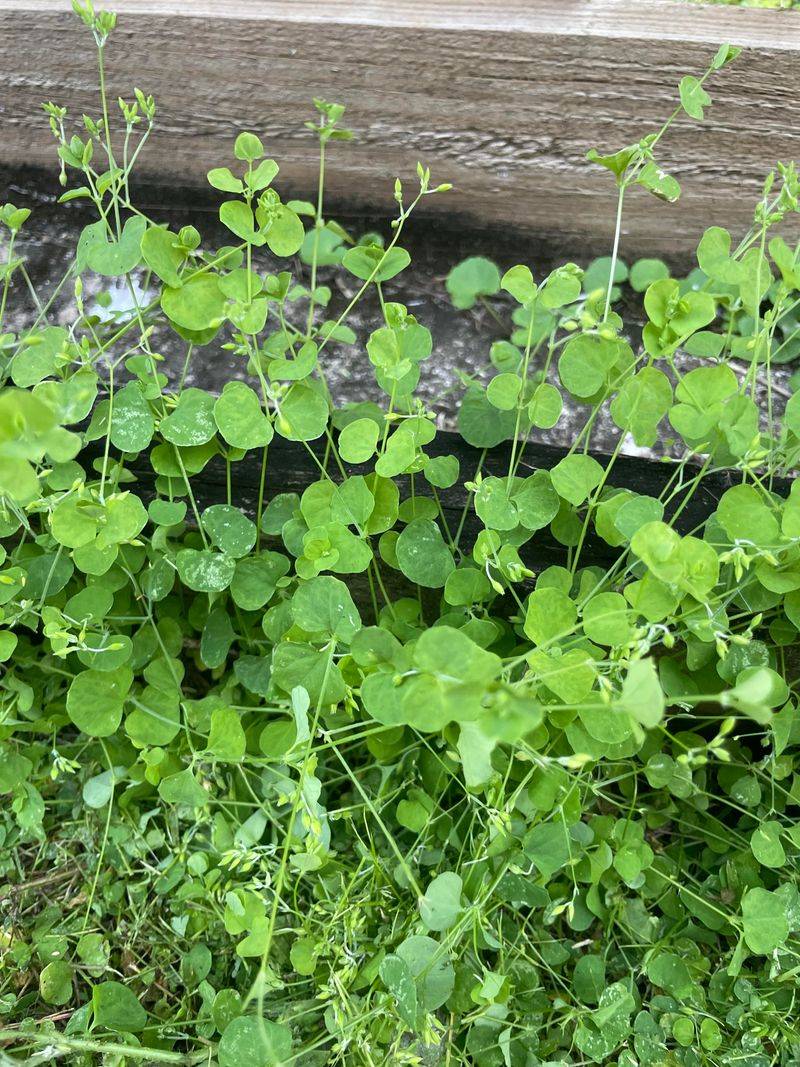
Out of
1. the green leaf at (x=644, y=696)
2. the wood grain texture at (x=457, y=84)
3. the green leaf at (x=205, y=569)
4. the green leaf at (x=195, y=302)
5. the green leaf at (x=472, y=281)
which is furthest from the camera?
the green leaf at (x=472, y=281)

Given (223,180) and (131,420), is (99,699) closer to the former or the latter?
(131,420)

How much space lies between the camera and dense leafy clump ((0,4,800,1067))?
100 cm

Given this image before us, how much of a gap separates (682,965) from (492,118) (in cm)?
147

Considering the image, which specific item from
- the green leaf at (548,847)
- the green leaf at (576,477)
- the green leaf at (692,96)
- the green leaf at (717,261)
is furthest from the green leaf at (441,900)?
the green leaf at (692,96)

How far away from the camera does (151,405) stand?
1.13 metres

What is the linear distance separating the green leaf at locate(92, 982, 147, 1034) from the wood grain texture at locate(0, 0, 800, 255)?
4.88ft

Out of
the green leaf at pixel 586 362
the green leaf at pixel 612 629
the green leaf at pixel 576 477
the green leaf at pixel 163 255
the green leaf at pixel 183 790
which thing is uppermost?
the green leaf at pixel 163 255

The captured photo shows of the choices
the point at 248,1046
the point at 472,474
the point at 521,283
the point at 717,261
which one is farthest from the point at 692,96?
the point at 248,1046

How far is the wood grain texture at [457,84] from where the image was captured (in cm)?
142

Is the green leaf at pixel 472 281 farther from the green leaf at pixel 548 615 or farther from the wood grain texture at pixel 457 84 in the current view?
the green leaf at pixel 548 615

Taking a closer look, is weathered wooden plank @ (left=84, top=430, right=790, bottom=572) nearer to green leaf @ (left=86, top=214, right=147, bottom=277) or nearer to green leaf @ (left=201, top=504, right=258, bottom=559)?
green leaf @ (left=201, top=504, right=258, bottom=559)

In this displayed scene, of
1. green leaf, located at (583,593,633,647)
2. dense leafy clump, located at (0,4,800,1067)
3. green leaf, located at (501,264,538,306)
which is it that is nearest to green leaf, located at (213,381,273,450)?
dense leafy clump, located at (0,4,800,1067)

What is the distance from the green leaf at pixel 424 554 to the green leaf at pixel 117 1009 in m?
0.70

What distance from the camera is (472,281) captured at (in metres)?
1.62
